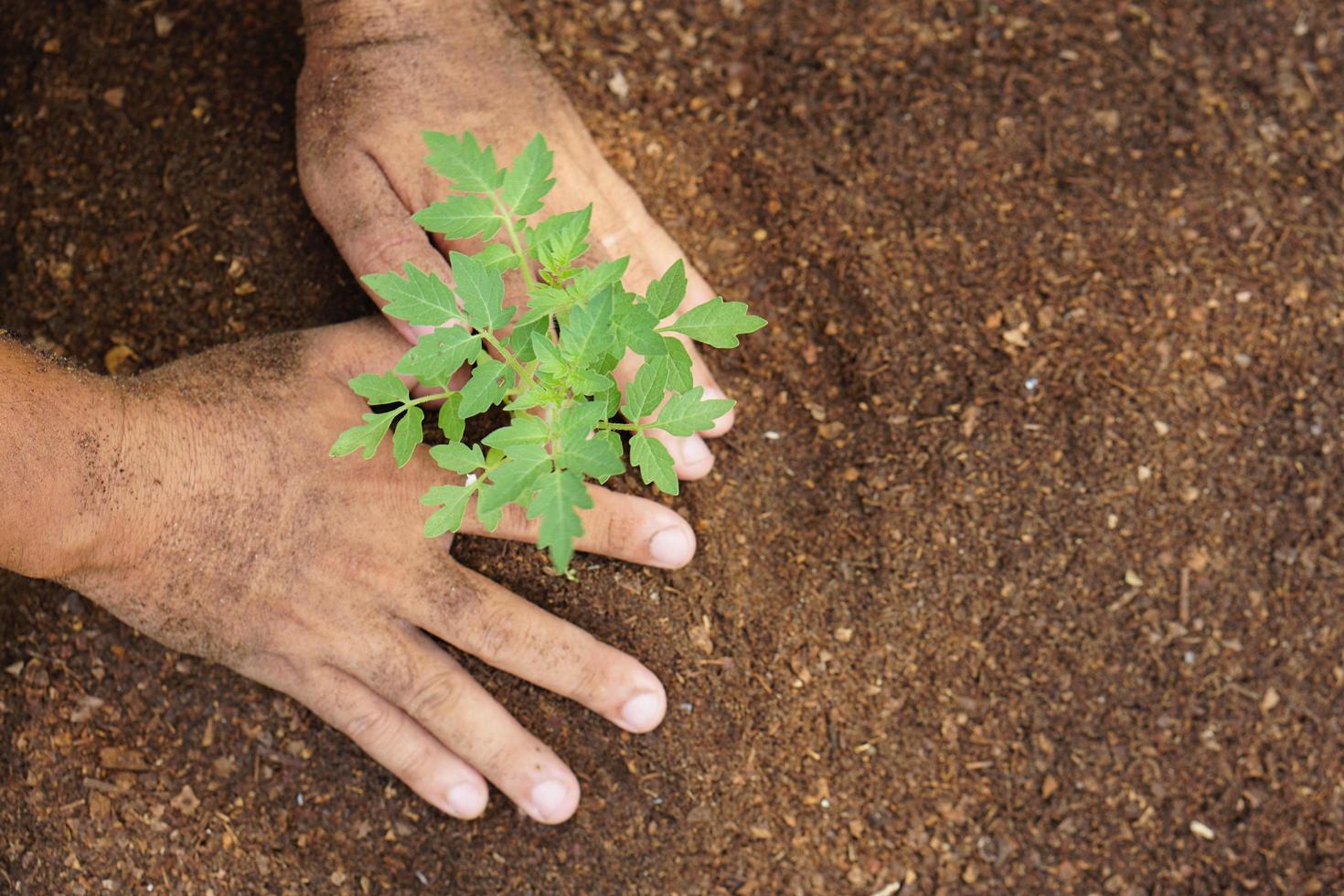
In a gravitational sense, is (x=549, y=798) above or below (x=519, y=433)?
below

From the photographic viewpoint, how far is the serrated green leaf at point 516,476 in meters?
1.28

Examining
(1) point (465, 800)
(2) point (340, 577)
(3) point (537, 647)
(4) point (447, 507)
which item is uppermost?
(4) point (447, 507)

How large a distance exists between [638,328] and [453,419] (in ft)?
1.10

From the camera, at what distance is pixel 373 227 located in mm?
1986

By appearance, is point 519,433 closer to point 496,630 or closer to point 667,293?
point 667,293

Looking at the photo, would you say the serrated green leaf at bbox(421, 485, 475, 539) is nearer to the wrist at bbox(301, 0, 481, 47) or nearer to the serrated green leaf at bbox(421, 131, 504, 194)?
the serrated green leaf at bbox(421, 131, 504, 194)

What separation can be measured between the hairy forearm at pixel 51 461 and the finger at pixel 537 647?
504 mm

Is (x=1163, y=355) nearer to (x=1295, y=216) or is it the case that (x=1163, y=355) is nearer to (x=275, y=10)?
(x=1295, y=216)

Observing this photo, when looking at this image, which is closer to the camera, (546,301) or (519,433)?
(519,433)

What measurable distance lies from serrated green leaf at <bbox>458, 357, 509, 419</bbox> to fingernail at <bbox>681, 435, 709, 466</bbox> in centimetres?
60

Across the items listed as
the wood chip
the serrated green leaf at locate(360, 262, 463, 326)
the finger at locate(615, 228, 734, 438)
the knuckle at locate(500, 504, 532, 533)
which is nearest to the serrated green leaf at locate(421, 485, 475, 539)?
the serrated green leaf at locate(360, 262, 463, 326)

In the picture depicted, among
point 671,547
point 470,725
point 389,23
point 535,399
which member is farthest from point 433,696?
point 389,23

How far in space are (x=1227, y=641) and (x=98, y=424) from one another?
1.90 m

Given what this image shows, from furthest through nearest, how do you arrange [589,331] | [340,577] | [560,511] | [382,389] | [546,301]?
[340,577], [382,389], [546,301], [589,331], [560,511]
